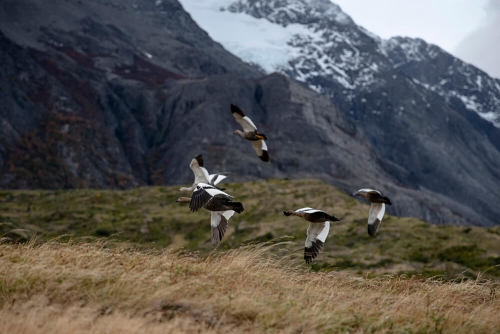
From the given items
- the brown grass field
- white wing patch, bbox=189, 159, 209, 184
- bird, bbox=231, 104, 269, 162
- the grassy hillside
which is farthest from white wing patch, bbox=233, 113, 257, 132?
the grassy hillside

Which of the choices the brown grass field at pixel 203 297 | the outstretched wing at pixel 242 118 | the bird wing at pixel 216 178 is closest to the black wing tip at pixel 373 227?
the brown grass field at pixel 203 297

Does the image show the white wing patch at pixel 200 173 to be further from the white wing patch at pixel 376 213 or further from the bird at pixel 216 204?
the white wing patch at pixel 376 213

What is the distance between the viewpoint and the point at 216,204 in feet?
46.2

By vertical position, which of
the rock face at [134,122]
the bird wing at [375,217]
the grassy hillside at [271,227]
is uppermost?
the bird wing at [375,217]

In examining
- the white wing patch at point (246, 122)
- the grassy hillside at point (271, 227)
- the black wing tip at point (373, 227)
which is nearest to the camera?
the black wing tip at point (373, 227)

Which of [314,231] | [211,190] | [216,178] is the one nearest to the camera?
[211,190]

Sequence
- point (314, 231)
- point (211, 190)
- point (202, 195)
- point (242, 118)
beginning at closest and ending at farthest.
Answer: point (202, 195) → point (211, 190) → point (314, 231) → point (242, 118)

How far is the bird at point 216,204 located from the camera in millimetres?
13111

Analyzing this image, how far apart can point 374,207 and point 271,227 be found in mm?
27943

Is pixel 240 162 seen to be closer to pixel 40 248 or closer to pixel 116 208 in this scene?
pixel 116 208

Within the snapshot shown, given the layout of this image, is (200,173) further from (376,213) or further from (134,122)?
(134,122)

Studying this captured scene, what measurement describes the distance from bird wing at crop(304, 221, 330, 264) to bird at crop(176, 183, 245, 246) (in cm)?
169

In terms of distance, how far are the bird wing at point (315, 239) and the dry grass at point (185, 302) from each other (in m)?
2.26

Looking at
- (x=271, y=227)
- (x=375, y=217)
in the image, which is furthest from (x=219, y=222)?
(x=271, y=227)
